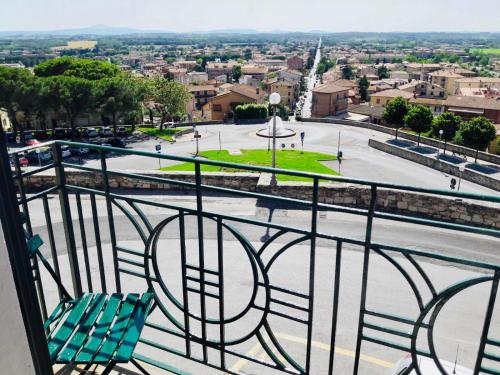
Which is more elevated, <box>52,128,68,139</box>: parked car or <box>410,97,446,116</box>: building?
<box>52,128,68,139</box>: parked car

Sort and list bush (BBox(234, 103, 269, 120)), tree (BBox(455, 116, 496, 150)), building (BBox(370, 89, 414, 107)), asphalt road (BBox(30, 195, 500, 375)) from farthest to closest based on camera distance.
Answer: building (BBox(370, 89, 414, 107)) < bush (BBox(234, 103, 269, 120)) < tree (BBox(455, 116, 496, 150)) < asphalt road (BBox(30, 195, 500, 375))

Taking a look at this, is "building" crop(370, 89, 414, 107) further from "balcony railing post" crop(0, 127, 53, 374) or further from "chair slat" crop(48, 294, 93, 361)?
"balcony railing post" crop(0, 127, 53, 374)

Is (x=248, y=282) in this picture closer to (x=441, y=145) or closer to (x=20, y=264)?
(x=20, y=264)

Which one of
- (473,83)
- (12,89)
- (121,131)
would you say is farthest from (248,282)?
(473,83)

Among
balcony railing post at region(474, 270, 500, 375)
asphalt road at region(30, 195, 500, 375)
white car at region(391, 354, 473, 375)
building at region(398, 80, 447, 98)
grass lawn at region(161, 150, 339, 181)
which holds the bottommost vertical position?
building at region(398, 80, 447, 98)

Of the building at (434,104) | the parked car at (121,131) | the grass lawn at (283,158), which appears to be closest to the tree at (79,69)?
the parked car at (121,131)

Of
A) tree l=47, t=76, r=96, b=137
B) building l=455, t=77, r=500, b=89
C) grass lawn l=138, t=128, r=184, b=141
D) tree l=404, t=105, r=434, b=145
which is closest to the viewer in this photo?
tree l=47, t=76, r=96, b=137

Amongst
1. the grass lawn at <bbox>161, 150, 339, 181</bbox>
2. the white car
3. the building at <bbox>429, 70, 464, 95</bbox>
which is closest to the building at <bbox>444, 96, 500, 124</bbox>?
the grass lawn at <bbox>161, 150, 339, 181</bbox>

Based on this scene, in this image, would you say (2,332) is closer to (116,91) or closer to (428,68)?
(116,91)
